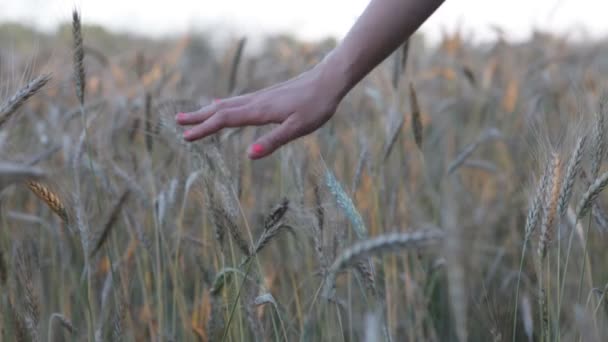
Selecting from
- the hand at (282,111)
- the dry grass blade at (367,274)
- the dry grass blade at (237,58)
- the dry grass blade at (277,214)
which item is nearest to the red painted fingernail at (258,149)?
the hand at (282,111)

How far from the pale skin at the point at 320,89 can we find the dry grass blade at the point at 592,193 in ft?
1.28

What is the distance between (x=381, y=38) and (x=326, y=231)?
0.36 metres

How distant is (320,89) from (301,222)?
0.24m

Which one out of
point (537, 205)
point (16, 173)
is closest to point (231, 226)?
point (537, 205)

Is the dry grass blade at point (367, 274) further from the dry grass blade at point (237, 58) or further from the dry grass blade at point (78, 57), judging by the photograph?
the dry grass blade at point (237, 58)

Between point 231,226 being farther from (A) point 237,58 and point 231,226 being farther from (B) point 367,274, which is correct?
(A) point 237,58

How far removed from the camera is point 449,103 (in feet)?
10.5

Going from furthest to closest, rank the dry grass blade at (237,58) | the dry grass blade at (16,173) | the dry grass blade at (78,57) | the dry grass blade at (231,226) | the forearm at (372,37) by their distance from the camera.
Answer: the dry grass blade at (237,58)
the dry grass blade at (78,57)
the dry grass blade at (231,226)
the forearm at (372,37)
the dry grass blade at (16,173)

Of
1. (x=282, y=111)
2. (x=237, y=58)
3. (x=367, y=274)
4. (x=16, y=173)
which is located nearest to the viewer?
(x=16, y=173)

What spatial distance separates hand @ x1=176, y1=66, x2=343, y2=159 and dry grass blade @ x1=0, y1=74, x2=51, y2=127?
27 centimetres

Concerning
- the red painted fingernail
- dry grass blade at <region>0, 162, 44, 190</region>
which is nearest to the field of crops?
dry grass blade at <region>0, 162, 44, 190</region>

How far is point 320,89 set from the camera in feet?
4.10

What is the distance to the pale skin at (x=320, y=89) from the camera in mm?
1168

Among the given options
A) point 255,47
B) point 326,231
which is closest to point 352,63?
point 326,231
